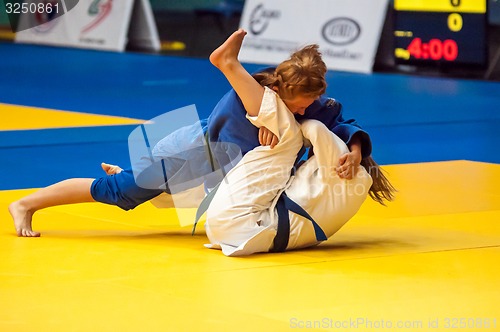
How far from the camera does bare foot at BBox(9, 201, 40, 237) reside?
502 centimetres

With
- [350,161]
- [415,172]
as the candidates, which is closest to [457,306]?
[350,161]

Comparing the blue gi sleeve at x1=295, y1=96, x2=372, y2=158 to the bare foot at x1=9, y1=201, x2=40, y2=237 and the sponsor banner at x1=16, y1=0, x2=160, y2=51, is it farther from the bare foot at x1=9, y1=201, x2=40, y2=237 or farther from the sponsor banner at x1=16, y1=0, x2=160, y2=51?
the sponsor banner at x1=16, y1=0, x2=160, y2=51

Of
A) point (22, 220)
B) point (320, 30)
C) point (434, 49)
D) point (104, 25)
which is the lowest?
point (104, 25)

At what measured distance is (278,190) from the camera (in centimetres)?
471

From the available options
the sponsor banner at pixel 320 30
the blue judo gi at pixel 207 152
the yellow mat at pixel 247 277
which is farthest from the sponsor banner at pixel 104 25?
the blue judo gi at pixel 207 152

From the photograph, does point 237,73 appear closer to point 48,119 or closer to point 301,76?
point 301,76

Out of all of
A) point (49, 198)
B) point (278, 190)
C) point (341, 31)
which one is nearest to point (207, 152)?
point (278, 190)

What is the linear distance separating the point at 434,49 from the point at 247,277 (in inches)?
385

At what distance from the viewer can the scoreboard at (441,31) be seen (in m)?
13.1

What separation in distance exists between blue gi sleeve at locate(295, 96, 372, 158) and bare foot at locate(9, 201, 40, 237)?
140cm

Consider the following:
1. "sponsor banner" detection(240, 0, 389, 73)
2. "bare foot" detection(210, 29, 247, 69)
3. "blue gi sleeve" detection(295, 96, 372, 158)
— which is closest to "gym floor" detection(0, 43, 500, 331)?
"blue gi sleeve" detection(295, 96, 372, 158)

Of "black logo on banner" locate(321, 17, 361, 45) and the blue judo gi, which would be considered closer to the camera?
the blue judo gi

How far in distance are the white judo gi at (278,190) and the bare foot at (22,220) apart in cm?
93

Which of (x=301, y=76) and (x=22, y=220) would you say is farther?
(x=22, y=220)
